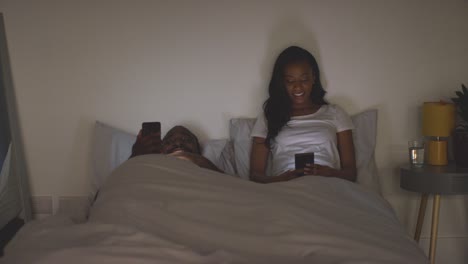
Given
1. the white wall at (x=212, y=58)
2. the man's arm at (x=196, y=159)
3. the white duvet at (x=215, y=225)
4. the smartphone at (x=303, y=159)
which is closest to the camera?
the white duvet at (x=215, y=225)

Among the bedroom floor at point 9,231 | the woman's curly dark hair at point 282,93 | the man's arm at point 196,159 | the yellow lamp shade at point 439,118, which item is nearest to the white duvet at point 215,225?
the man's arm at point 196,159

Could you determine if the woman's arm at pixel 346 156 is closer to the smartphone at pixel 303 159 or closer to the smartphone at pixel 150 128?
the smartphone at pixel 303 159

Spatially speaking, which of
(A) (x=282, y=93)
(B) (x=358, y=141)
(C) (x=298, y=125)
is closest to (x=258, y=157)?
(C) (x=298, y=125)

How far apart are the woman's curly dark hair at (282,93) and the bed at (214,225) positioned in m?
0.60

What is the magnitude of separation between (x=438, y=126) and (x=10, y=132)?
2.21 m

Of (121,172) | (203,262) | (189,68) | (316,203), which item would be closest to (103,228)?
(203,262)

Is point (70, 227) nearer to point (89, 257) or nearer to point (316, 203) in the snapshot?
point (89, 257)

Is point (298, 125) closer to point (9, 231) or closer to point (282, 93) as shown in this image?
point (282, 93)

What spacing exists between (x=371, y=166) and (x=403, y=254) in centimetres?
103

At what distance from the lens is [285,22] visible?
2.34m

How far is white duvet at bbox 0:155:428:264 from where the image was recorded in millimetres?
1120

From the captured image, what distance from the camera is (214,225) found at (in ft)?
4.25

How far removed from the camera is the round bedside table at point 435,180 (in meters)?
1.97

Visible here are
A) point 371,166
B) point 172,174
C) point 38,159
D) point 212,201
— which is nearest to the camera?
point 212,201
